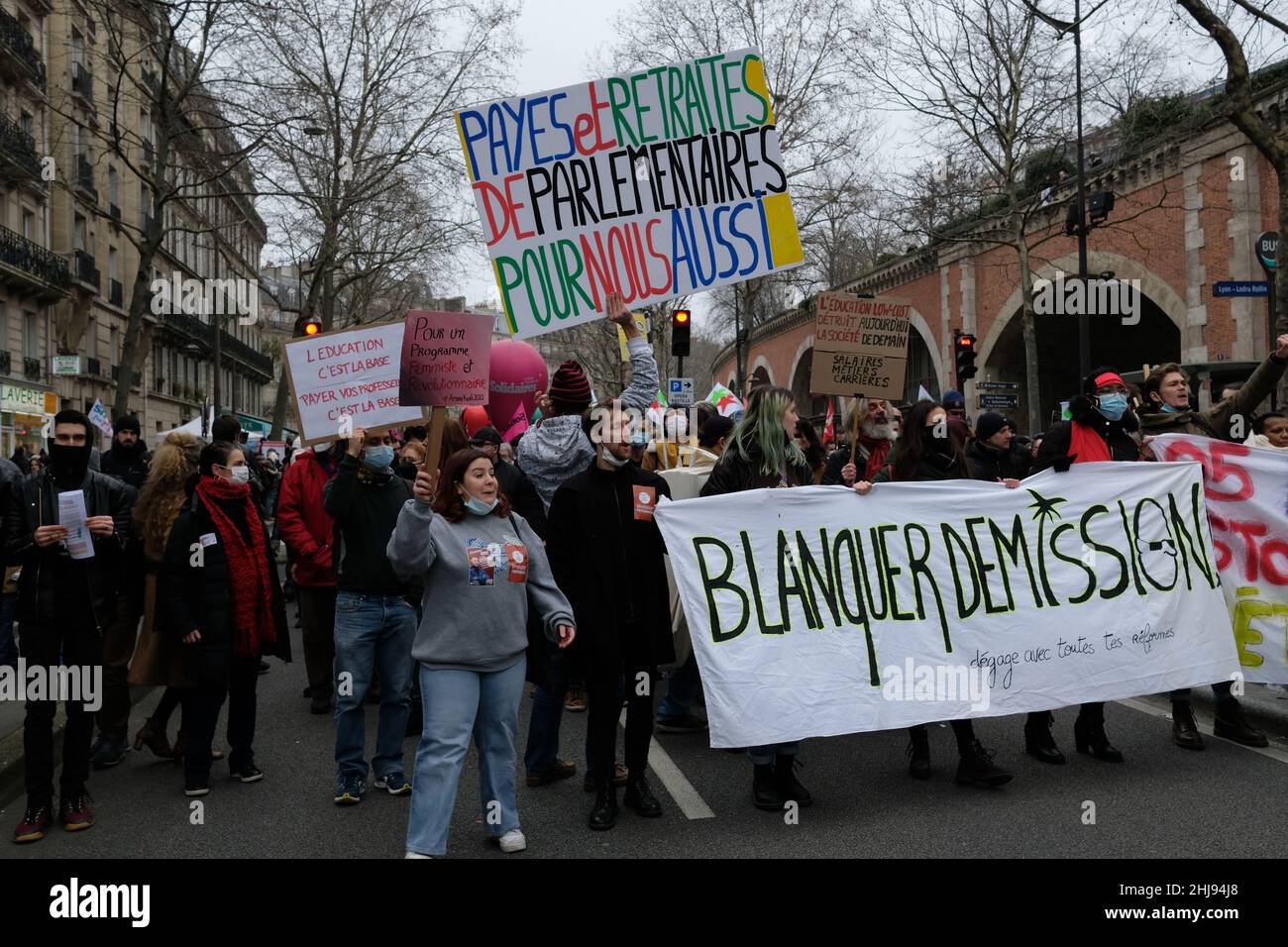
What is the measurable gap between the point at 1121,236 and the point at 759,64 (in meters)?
22.7

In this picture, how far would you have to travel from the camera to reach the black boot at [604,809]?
15.6ft

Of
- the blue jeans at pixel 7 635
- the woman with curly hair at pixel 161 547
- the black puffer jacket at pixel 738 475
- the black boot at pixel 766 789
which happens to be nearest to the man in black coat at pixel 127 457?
the blue jeans at pixel 7 635

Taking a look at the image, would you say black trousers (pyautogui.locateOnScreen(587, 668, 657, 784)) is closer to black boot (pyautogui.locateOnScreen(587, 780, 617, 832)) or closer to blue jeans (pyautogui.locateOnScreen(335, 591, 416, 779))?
black boot (pyautogui.locateOnScreen(587, 780, 617, 832))

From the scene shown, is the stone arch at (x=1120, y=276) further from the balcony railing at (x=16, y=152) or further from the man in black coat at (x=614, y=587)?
the balcony railing at (x=16, y=152)

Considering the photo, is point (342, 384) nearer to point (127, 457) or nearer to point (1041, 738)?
point (1041, 738)

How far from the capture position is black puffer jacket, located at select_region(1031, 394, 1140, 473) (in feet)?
19.5

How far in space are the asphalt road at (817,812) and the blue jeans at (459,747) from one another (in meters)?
0.26

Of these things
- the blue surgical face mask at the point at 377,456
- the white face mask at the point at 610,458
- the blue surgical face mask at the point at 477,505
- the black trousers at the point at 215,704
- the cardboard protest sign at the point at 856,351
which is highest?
the cardboard protest sign at the point at 856,351

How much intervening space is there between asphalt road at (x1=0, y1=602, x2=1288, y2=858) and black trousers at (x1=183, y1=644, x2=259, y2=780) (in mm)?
172

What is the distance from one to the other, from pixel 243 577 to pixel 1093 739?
15.1 feet

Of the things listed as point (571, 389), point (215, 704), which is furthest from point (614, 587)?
point (215, 704)

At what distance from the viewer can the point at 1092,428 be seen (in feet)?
20.4

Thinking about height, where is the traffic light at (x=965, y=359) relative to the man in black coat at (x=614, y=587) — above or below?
above

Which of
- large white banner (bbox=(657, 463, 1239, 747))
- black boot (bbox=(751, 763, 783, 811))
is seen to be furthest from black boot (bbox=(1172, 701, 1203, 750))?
black boot (bbox=(751, 763, 783, 811))
